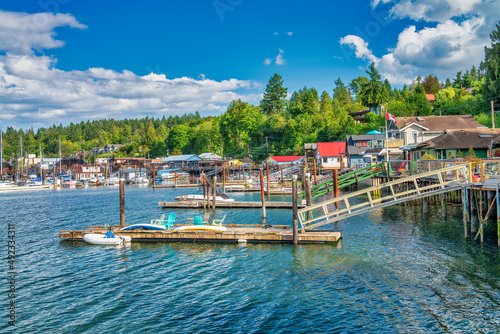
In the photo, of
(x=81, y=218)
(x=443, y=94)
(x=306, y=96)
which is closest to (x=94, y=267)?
(x=81, y=218)

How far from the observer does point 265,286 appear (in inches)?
699

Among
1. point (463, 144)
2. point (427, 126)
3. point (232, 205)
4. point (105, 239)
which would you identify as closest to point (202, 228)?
point (105, 239)

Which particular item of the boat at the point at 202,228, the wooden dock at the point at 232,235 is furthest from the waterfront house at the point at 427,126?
the boat at the point at 202,228

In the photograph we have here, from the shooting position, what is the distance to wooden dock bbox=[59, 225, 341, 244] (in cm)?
2472

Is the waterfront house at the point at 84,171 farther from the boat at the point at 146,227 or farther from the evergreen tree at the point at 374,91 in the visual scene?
the boat at the point at 146,227

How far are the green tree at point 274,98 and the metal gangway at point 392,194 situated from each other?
93.6m

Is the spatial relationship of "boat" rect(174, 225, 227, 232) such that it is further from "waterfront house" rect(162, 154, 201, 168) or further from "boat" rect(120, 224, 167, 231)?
"waterfront house" rect(162, 154, 201, 168)

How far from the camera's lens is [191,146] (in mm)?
168250

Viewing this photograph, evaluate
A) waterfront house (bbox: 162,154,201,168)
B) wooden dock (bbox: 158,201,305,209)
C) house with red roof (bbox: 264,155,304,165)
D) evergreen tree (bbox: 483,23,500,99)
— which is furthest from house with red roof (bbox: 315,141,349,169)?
waterfront house (bbox: 162,154,201,168)

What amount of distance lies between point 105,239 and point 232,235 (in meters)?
9.74

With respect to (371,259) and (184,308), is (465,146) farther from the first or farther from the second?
(184,308)

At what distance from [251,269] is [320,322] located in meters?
7.06

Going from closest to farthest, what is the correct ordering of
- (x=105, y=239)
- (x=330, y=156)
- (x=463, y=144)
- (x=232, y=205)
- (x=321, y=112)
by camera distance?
1. (x=105, y=239)
2. (x=463, y=144)
3. (x=232, y=205)
4. (x=330, y=156)
5. (x=321, y=112)

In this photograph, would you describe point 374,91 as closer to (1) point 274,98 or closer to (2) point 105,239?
(1) point 274,98
